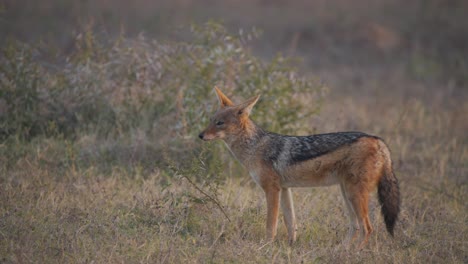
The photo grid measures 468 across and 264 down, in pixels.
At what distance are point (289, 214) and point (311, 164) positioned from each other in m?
0.76

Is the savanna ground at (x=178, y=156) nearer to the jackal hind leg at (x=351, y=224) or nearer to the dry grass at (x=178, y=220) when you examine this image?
the dry grass at (x=178, y=220)

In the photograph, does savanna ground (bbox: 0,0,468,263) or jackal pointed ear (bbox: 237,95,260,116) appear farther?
jackal pointed ear (bbox: 237,95,260,116)

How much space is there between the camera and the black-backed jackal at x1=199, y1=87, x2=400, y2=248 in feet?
21.3

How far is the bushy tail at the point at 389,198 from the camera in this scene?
6488 mm

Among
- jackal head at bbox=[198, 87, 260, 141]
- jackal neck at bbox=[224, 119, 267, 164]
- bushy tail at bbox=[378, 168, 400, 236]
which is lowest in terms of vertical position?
bushy tail at bbox=[378, 168, 400, 236]

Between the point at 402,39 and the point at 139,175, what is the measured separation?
46.1ft

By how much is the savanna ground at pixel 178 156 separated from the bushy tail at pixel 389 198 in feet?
1.11

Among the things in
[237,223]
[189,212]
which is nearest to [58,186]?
[189,212]

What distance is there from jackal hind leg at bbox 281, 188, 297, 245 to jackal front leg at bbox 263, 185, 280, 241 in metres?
0.26

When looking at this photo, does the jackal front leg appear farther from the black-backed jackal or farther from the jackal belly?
the jackal belly

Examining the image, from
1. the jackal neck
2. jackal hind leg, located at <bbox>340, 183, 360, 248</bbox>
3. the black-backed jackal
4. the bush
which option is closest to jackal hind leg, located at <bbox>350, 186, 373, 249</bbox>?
the black-backed jackal

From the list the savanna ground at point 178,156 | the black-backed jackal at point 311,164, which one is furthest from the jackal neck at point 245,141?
the savanna ground at point 178,156

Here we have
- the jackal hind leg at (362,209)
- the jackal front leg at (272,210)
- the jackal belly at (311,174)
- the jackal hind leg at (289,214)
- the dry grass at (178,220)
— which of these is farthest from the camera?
the jackal hind leg at (289,214)

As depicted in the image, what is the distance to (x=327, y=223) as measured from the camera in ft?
24.0
